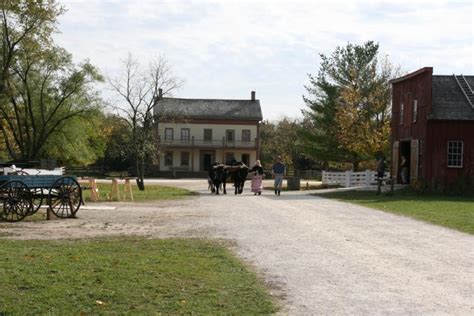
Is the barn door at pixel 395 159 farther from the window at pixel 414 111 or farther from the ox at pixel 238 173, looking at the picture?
the ox at pixel 238 173

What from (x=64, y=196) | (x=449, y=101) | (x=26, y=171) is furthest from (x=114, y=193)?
(x=449, y=101)

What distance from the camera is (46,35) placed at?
104 feet

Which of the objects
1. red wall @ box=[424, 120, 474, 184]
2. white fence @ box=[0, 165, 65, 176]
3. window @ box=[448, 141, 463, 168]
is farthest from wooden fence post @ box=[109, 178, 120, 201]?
window @ box=[448, 141, 463, 168]

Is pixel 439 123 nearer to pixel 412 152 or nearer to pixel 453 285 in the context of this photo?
pixel 412 152

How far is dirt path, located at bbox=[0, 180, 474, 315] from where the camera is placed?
8188mm

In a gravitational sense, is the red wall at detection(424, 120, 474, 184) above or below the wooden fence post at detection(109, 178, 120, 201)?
above

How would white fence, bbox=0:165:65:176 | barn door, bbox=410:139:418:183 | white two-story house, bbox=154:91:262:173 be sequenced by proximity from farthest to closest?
white two-story house, bbox=154:91:262:173
barn door, bbox=410:139:418:183
white fence, bbox=0:165:65:176

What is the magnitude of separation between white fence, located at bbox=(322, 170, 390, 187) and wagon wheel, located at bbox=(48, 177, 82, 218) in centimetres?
2887

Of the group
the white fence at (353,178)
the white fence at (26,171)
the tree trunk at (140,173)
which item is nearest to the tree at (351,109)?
the white fence at (353,178)

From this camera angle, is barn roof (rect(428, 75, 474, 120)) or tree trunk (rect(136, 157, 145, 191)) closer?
barn roof (rect(428, 75, 474, 120))

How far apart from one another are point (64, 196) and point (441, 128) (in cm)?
2202

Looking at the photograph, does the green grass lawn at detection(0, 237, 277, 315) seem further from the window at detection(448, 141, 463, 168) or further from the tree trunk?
the tree trunk

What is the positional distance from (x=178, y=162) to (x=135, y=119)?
37960mm

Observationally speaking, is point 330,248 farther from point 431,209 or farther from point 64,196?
point 431,209
